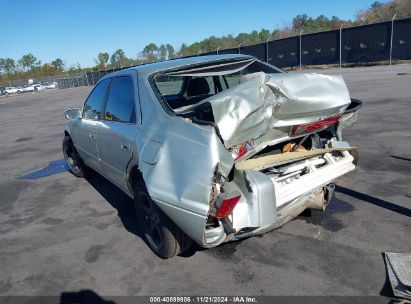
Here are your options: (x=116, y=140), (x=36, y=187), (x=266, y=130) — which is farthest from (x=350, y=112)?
(x=36, y=187)

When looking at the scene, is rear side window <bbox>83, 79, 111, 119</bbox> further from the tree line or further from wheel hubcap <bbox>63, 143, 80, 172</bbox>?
the tree line

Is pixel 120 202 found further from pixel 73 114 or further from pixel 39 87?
pixel 39 87

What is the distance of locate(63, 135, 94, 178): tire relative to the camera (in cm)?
640

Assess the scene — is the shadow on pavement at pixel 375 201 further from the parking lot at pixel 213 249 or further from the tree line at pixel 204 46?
the tree line at pixel 204 46

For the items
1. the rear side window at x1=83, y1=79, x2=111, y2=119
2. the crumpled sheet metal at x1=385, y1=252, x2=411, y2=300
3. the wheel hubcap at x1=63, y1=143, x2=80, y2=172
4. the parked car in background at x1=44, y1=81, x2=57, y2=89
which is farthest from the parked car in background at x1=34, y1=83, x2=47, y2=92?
the crumpled sheet metal at x1=385, y1=252, x2=411, y2=300

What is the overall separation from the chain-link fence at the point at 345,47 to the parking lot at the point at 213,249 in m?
17.6

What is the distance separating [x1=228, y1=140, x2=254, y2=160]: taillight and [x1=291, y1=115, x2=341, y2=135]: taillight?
531 mm

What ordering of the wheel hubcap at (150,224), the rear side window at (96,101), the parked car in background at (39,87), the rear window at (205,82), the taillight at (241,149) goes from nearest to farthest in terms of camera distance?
the taillight at (241,149), the wheel hubcap at (150,224), the rear window at (205,82), the rear side window at (96,101), the parked car in background at (39,87)

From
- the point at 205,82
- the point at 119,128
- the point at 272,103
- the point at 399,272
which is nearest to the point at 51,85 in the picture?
the point at 205,82

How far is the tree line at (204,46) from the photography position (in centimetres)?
4488

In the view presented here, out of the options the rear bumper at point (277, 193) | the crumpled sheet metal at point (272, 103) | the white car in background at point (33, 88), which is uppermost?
the crumpled sheet metal at point (272, 103)

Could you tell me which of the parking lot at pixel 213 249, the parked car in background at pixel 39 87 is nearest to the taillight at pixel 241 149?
the parking lot at pixel 213 249

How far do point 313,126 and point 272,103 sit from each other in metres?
0.61

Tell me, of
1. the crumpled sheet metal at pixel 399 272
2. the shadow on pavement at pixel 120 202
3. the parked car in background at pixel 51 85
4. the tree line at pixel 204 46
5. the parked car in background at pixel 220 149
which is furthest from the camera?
the parked car in background at pixel 51 85
